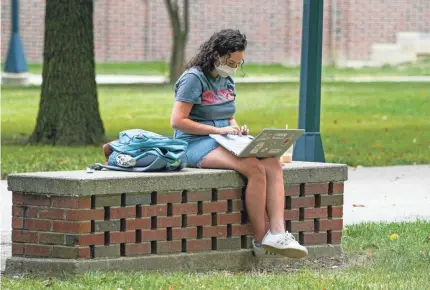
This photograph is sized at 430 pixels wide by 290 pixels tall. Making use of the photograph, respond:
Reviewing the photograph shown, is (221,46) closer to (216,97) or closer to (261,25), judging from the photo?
(216,97)

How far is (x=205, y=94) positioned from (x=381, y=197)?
13.2ft

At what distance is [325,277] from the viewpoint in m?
7.61

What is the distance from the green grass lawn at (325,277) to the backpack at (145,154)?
24.9 inches

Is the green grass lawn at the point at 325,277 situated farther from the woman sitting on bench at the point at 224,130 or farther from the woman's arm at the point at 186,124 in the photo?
the woman's arm at the point at 186,124

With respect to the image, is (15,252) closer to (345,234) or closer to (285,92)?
(345,234)

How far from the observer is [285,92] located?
89.9 feet

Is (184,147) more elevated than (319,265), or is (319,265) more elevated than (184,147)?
(184,147)

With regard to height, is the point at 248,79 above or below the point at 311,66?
below

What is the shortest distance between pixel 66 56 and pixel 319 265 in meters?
8.95

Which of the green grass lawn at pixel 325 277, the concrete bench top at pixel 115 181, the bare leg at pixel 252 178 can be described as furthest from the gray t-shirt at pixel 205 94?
the green grass lawn at pixel 325 277

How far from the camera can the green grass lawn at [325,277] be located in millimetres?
7129

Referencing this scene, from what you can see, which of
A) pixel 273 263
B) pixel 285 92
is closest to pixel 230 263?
pixel 273 263

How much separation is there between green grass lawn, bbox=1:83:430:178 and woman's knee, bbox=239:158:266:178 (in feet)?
19.1

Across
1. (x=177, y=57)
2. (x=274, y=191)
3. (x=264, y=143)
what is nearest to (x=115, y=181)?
(x=264, y=143)
